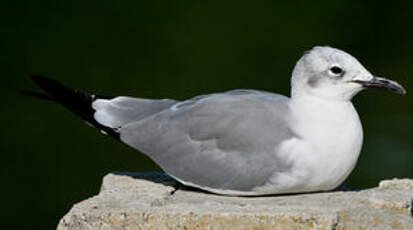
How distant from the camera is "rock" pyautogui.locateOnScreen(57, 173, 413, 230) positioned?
3.69 m

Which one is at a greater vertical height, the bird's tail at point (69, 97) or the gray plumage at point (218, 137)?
the bird's tail at point (69, 97)

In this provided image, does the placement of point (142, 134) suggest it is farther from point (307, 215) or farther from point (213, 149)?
point (307, 215)

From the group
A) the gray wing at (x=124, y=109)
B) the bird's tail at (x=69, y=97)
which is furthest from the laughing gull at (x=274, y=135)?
the bird's tail at (x=69, y=97)

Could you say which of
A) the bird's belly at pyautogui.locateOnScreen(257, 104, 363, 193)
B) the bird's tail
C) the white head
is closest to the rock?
the bird's belly at pyautogui.locateOnScreen(257, 104, 363, 193)

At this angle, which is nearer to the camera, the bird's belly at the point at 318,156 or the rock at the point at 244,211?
the rock at the point at 244,211

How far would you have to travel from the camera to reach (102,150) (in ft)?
24.2

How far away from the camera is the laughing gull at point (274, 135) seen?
4031 millimetres

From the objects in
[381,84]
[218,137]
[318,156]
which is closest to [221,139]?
[218,137]

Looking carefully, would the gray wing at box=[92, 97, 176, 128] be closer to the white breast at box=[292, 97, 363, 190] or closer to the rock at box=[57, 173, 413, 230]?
the rock at box=[57, 173, 413, 230]

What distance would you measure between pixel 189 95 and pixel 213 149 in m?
3.26

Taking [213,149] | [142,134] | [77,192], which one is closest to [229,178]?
[213,149]

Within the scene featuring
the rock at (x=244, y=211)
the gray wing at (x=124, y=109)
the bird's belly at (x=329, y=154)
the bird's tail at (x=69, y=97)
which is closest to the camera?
the rock at (x=244, y=211)

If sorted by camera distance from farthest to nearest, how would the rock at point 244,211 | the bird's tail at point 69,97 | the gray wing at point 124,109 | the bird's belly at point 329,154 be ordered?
the bird's tail at point 69,97 < the gray wing at point 124,109 < the bird's belly at point 329,154 < the rock at point 244,211

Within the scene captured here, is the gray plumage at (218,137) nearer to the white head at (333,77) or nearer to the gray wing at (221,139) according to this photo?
the gray wing at (221,139)
